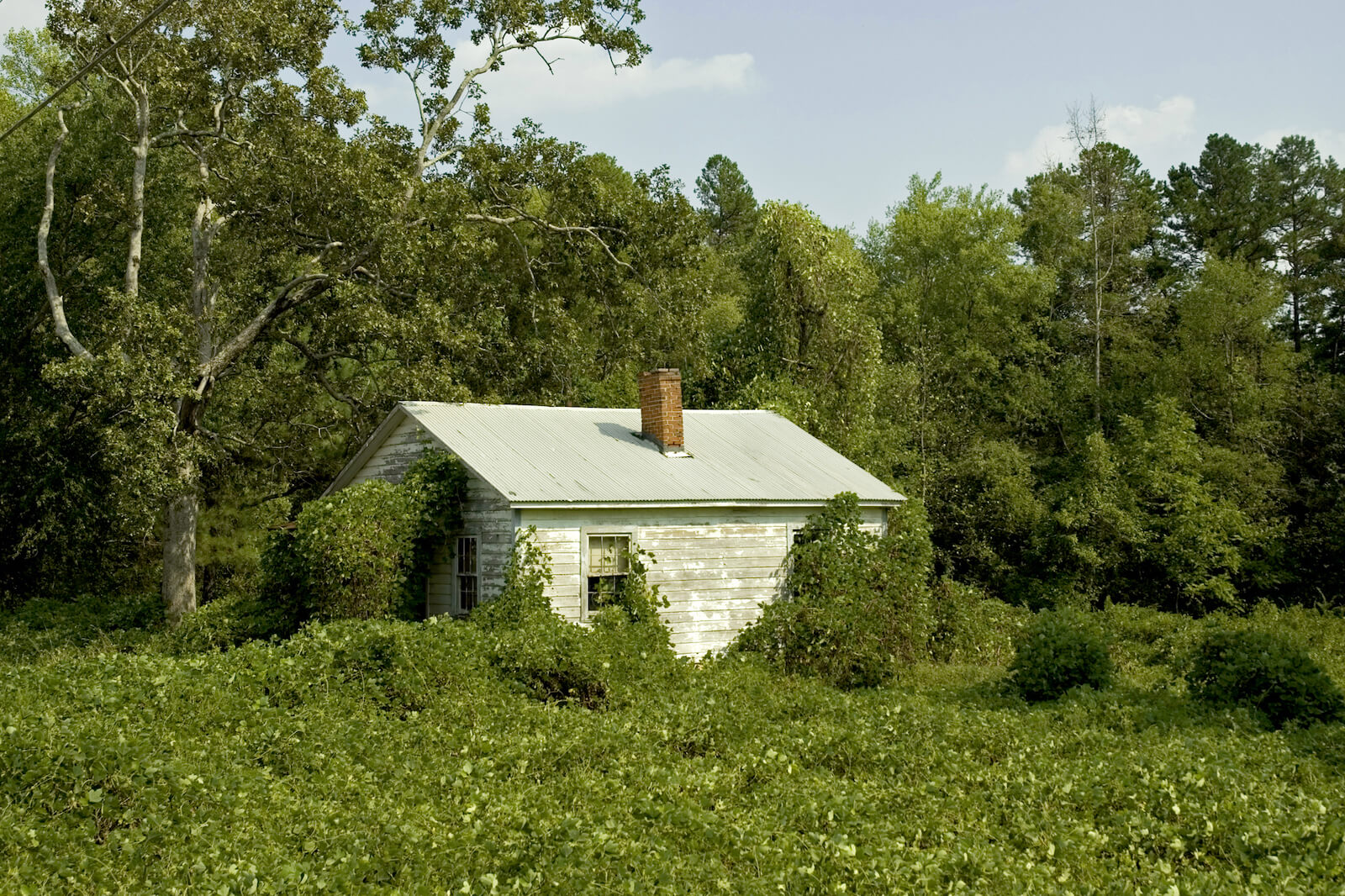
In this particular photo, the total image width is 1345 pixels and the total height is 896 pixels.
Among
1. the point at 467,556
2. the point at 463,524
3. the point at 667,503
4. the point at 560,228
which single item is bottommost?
the point at 467,556

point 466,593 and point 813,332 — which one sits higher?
point 813,332

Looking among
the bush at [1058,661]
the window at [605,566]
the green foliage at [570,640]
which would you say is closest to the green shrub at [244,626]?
the green foliage at [570,640]

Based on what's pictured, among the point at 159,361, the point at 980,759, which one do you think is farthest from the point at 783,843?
the point at 159,361

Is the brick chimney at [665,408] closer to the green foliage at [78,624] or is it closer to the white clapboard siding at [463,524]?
the white clapboard siding at [463,524]

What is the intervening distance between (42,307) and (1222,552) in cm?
2916

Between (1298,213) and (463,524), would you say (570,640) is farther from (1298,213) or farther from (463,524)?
(1298,213)

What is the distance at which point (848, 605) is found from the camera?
59.1 feet

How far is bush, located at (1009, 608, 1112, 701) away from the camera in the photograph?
14.9 meters

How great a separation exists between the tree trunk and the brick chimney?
31.9 ft

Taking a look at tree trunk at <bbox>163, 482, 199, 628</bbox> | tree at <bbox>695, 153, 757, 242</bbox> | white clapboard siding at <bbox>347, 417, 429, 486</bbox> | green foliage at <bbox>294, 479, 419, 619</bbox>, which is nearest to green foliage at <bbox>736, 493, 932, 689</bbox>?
green foliage at <bbox>294, 479, 419, 619</bbox>

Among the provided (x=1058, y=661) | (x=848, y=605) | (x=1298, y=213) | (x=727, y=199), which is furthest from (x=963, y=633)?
(x=727, y=199)

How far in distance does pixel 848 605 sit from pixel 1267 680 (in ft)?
20.7

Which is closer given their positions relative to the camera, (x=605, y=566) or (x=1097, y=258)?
(x=605, y=566)

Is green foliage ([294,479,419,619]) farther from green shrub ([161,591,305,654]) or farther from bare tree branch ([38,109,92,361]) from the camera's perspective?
bare tree branch ([38,109,92,361])
